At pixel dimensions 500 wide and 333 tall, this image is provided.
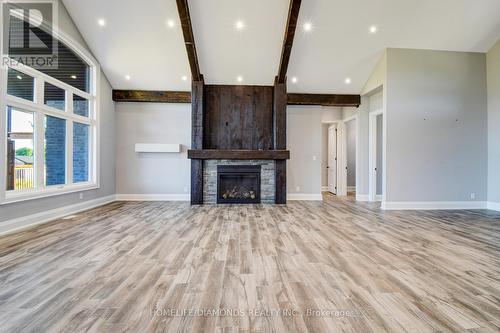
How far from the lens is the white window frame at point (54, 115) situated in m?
3.67

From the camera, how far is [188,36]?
5137 mm

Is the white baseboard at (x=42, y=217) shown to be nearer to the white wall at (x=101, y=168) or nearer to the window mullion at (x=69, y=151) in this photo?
the white wall at (x=101, y=168)

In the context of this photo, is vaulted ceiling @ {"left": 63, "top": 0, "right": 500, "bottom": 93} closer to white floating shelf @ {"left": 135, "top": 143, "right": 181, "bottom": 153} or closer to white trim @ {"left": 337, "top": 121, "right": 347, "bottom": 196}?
white floating shelf @ {"left": 135, "top": 143, "right": 181, "bottom": 153}

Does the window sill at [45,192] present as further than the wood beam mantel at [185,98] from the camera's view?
No

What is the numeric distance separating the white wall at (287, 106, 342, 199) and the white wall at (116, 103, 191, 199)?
3.06 meters

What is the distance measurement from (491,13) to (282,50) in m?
4.42

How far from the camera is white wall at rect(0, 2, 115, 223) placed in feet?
13.0

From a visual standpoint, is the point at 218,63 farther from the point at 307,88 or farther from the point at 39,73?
the point at 39,73

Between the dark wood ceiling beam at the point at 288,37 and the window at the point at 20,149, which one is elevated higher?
the dark wood ceiling beam at the point at 288,37

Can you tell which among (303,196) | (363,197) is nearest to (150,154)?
(303,196)

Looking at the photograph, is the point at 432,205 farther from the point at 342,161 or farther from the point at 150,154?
the point at 150,154

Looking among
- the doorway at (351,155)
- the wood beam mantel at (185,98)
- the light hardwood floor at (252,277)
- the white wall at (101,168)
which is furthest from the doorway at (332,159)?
the white wall at (101,168)

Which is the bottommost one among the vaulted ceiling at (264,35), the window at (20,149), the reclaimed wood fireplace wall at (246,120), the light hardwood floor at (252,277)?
the light hardwood floor at (252,277)

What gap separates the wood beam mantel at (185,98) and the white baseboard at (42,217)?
2.94 meters
